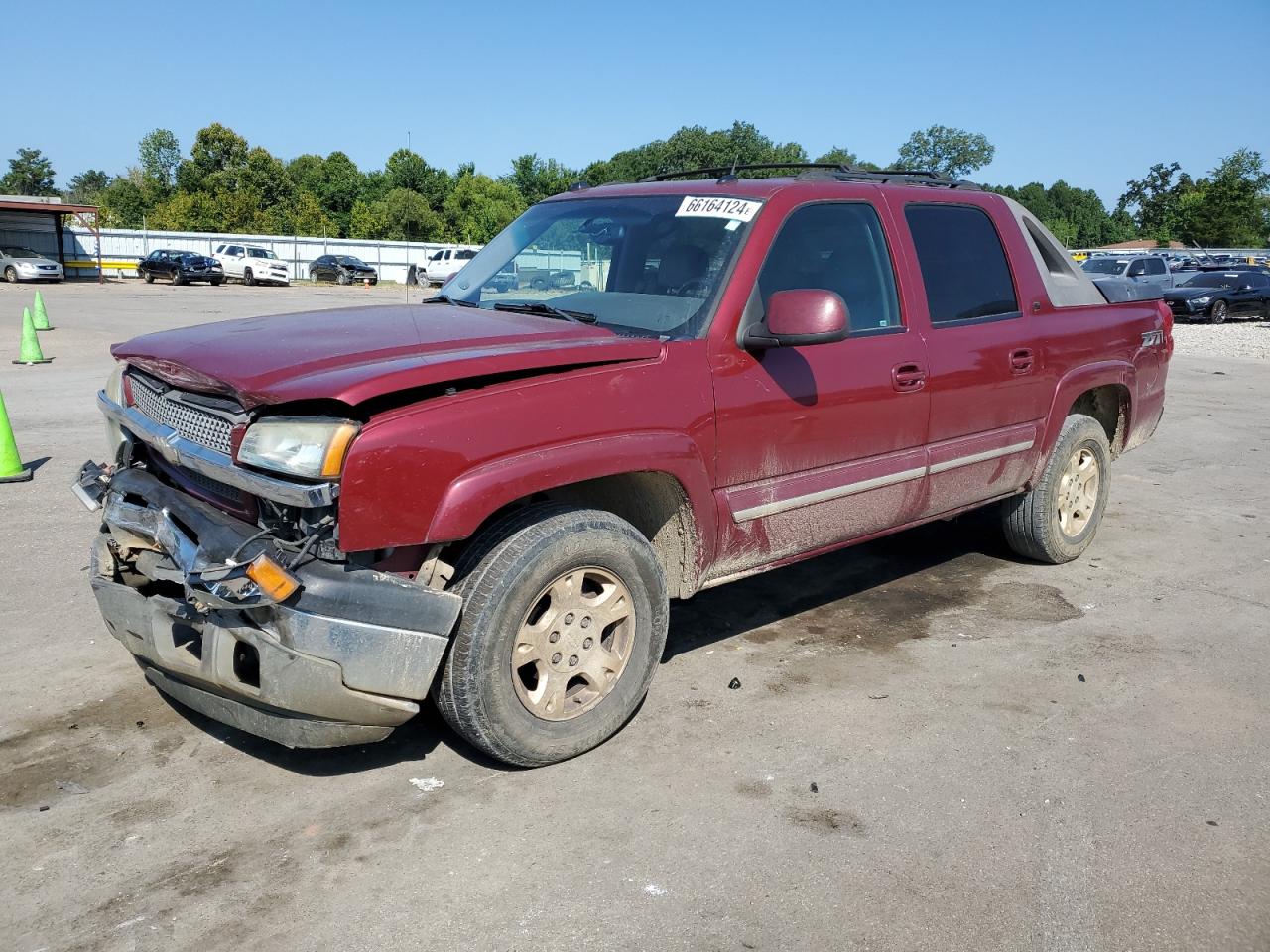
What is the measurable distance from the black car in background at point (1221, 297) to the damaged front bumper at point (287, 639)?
2849cm

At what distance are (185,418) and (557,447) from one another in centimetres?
124

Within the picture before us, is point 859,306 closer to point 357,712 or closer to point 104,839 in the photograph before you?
point 357,712

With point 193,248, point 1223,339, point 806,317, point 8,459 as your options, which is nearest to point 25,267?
point 193,248

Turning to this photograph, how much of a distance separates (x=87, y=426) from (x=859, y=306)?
776cm

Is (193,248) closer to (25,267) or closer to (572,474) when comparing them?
(25,267)

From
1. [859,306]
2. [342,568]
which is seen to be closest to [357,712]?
[342,568]

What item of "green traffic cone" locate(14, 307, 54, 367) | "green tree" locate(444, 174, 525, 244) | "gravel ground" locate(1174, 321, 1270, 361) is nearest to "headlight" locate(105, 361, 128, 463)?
"green traffic cone" locate(14, 307, 54, 367)

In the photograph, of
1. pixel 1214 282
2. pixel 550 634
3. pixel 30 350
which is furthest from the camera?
pixel 1214 282

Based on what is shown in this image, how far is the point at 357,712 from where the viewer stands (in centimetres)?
309

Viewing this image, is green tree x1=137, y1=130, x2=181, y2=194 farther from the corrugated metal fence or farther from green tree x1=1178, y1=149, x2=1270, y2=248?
green tree x1=1178, y1=149, x2=1270, y2=248

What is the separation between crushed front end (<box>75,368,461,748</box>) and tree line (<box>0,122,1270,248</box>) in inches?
2007

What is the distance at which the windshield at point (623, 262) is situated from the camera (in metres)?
3.98

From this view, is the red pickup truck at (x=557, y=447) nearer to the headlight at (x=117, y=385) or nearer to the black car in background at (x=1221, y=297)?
the headlight at (x=117, y=385)

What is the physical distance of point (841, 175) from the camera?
479 cm
